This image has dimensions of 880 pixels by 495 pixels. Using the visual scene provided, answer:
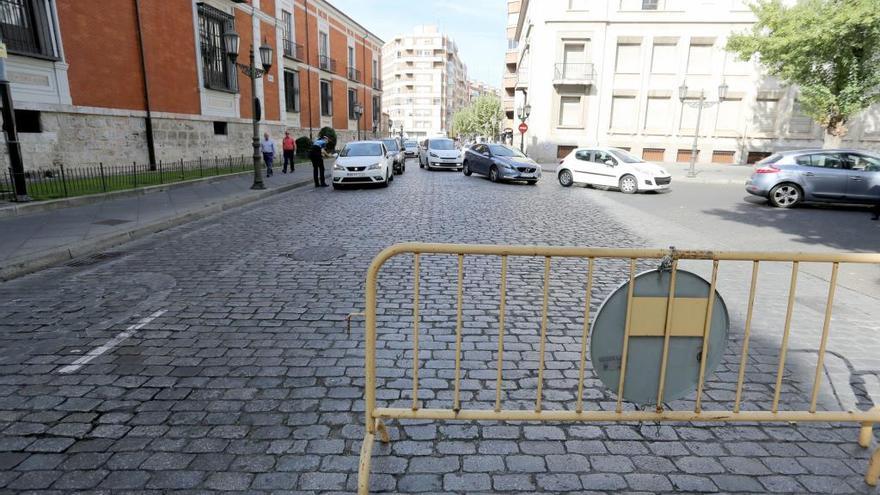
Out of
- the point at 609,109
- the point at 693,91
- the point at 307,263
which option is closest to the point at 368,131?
the point at 609,109

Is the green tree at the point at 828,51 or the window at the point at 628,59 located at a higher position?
the window at the point at 628,59

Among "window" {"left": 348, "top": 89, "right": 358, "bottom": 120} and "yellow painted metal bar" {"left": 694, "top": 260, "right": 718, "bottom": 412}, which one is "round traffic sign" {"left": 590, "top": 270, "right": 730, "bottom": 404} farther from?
"window" {"left": 348, "top": 89, "right": 358, "bottom": 120}

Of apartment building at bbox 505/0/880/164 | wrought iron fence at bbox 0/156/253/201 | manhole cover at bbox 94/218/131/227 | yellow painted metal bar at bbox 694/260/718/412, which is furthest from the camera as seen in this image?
apartment building at bbox 505/0/880/164

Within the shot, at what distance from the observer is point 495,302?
524cm

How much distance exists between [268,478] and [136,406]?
1270 mm

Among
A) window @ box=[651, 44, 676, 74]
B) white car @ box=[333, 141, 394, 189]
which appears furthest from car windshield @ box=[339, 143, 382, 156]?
window @ box=[651, 44, 676, 74]

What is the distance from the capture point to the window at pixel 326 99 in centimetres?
3931

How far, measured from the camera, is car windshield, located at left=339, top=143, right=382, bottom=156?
57.2 ft

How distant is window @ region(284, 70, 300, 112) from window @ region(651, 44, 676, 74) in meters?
24.6

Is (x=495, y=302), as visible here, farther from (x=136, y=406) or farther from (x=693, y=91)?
(x=693, y=91)

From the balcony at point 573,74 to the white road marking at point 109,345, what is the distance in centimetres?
3304

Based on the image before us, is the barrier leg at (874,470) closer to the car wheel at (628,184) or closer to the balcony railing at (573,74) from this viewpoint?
the car wheel at (628,184)

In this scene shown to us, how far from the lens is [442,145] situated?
25.3 metres

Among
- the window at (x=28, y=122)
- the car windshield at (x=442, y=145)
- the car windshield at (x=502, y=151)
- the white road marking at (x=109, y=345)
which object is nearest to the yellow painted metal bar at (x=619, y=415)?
the white road marking at (x=109, y=345)
